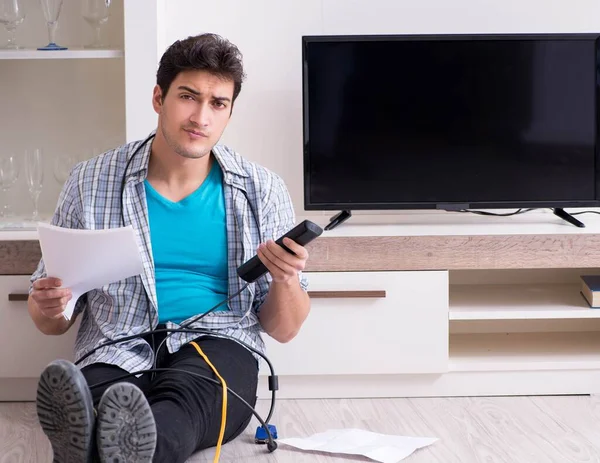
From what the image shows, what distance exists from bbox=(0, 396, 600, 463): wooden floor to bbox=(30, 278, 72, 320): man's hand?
413mm

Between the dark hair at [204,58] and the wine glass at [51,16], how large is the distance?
0.82m

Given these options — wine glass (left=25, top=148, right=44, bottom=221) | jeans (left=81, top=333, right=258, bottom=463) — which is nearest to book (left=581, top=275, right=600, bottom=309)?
jeans (left=81, top=333, right=258, bottom=463)

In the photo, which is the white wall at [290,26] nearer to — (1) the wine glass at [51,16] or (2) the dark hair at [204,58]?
(1) the wine glass at [51,16]

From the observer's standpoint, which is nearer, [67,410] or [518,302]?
[67,410]

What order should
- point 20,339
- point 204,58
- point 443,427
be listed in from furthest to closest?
point 20,339
point 443,427
point 204,58

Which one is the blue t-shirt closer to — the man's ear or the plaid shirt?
the plaid shirt

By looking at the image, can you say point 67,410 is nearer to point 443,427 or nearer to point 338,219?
point 443,427

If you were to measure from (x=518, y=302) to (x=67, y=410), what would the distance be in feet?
5.26

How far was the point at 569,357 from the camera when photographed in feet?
8.59

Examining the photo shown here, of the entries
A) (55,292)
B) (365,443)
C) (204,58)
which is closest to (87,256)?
(55,292)

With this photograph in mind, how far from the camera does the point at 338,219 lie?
2723 mm

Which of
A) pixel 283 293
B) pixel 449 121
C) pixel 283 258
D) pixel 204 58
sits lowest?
pixel 283 293

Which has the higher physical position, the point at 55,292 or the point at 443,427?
the point at 55,292

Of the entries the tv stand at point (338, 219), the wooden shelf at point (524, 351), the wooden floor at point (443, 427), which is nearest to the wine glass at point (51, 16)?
the tv stand at point (338, 219)
